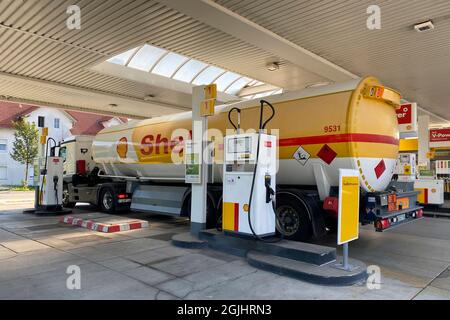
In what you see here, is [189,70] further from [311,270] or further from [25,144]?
[25,144]

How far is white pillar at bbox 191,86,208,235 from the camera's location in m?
7.07

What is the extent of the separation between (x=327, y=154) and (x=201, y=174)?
243 cm

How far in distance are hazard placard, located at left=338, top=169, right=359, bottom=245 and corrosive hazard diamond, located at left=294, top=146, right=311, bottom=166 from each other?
1565mm

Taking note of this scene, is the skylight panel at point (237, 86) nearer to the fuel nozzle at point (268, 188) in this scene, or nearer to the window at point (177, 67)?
the window at point (177, 67)

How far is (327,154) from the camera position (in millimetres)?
6348

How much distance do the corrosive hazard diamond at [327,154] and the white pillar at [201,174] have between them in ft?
7.28

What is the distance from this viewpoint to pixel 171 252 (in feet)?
20.9

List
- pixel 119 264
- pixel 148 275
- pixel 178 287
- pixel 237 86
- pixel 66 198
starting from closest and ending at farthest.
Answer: pixel 178 287, pixel 148 275, pixel 119 264, pixel 66 198, pixel 237 86

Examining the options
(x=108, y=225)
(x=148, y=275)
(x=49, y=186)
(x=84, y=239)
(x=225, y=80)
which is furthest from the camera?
(x=225, y=80)

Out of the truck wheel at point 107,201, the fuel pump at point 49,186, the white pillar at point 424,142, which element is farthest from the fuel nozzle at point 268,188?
the white pillar at point 424,142

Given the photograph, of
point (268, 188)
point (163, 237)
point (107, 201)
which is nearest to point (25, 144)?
point (107, 201)

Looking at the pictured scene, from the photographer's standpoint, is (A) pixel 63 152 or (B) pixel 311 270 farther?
(A) pixel 63 152

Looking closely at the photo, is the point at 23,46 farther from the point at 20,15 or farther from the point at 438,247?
the point at 438,247

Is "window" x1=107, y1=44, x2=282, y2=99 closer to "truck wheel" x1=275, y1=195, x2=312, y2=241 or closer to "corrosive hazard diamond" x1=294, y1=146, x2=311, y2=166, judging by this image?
"corrosive hazard diamond" x1=294, y1=146, x2=311, y2=166
